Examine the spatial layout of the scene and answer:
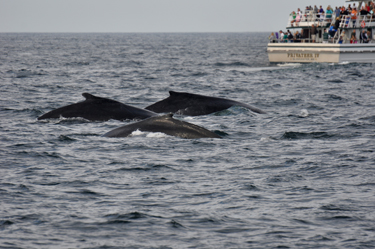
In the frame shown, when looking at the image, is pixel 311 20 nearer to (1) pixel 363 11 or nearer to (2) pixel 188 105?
(1) pixel 363 11

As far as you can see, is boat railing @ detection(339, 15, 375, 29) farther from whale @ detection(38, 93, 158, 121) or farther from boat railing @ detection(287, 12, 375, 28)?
whale @ detection(38, 93, 158, 121)

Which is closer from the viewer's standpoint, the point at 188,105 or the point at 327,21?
the point at 188,105

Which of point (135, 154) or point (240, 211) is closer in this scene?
point (240, 211)

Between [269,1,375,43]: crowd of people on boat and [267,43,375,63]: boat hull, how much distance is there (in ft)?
2.76

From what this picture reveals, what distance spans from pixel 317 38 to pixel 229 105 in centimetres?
3180

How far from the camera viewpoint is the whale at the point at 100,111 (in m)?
17.1

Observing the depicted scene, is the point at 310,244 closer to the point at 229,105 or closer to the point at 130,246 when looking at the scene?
the point at 130,246

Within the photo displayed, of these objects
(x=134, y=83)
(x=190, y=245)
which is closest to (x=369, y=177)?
(x=190, y=245)

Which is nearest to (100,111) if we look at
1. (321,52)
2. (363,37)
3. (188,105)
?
(188,105)

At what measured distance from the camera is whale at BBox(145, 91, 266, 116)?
61.9 feet

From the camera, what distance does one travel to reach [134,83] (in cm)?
3397

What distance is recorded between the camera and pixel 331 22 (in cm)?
4744

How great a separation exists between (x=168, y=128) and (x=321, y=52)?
33891mm

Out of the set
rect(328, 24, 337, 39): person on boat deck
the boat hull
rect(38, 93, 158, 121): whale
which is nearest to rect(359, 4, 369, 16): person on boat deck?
rect(328, 24, 337, 39): person on boat deck
